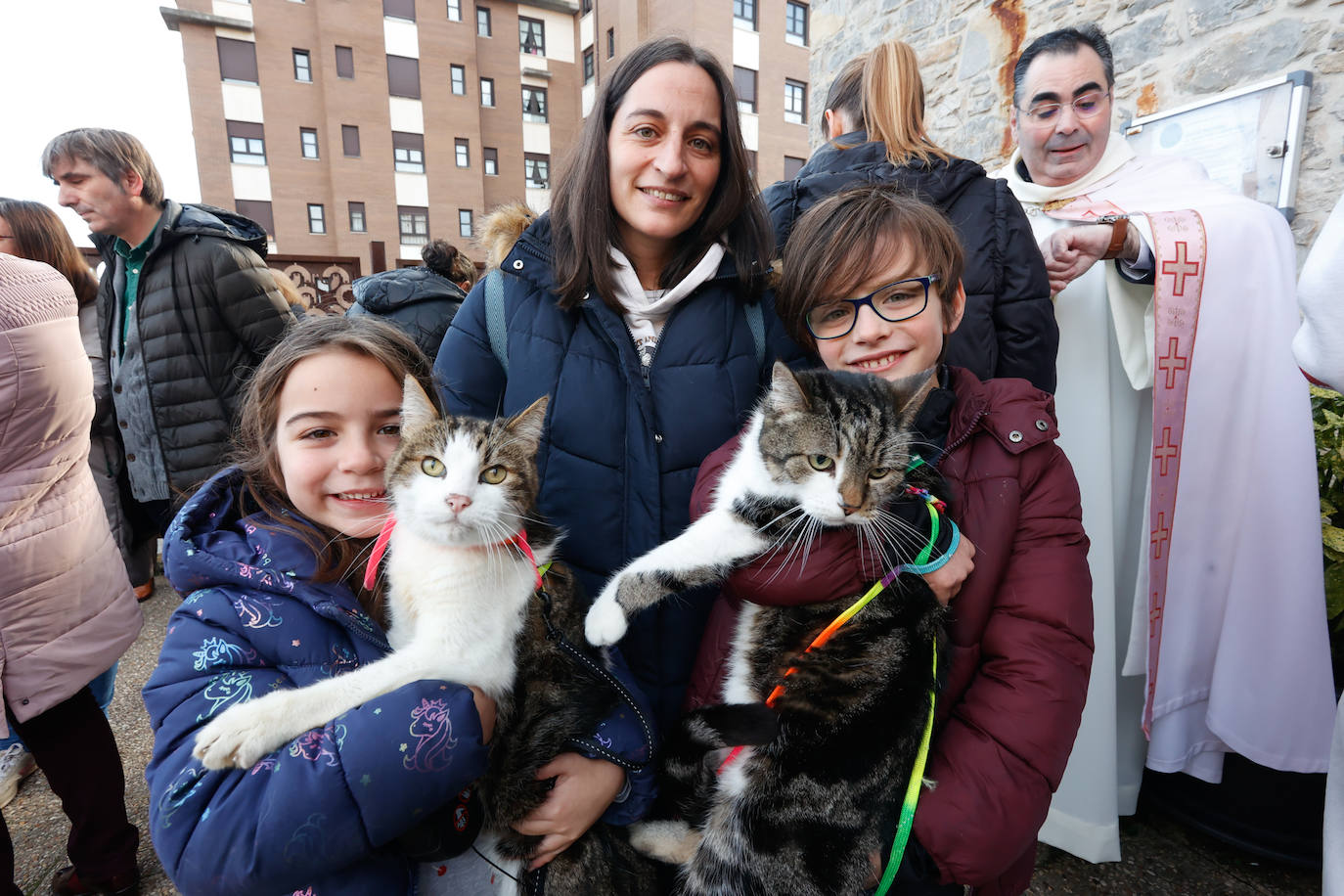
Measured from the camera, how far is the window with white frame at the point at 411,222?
23.9 meters

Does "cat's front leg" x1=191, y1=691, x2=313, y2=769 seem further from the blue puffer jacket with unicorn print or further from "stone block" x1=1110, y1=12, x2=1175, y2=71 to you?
"stone block" x1=1110, y1=12, x2=1175, y2=71

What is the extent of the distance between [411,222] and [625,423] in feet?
86.0

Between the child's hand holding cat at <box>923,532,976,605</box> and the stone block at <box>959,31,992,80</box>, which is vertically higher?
the stone block at <box>959,31,992,80</box>

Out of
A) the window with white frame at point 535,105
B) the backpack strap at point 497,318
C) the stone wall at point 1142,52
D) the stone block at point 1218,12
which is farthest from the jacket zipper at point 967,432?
the window with white frame at point 535,105

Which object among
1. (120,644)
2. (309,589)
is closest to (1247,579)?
(309,589)

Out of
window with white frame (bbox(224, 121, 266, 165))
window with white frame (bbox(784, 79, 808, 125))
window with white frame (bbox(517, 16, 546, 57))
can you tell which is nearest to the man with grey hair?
window with white frame (bbox(784, 79, 808, 125))

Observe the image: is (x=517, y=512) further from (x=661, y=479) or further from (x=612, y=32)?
(x=612, y=32)

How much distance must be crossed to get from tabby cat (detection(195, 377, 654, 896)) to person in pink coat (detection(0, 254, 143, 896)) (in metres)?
1.61

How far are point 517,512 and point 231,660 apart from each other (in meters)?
0.62

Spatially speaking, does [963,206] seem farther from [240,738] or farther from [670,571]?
[240,738]

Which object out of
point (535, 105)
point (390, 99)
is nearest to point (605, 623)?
point (390, 99)

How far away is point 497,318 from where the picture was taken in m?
1.76

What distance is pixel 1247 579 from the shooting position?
2.25m

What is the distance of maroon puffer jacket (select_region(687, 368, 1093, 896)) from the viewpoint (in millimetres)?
1225
